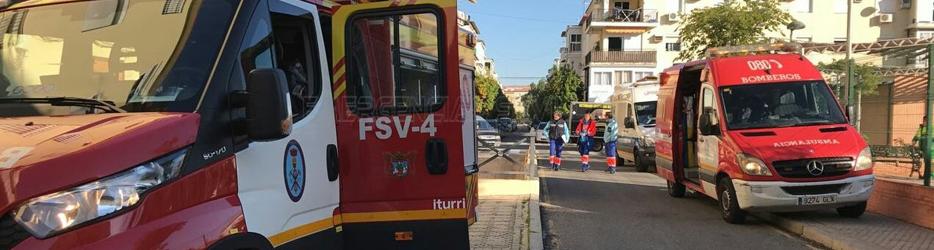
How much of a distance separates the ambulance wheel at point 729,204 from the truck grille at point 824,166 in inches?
30.1

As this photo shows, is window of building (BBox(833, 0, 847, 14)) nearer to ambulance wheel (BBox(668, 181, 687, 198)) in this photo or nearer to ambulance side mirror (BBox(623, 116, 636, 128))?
ambulance side mirror (BBox(623, 116, 636, 128))

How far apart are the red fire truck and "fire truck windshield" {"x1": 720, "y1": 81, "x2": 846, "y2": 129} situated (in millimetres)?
5450

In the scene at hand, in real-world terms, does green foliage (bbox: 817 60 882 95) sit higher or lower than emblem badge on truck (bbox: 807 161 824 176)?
higher

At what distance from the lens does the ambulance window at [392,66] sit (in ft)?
13.6

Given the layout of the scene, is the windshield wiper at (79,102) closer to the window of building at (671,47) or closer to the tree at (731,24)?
the tree at (731,24)

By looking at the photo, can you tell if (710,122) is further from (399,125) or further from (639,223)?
(399,125)

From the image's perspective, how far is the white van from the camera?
17266mm

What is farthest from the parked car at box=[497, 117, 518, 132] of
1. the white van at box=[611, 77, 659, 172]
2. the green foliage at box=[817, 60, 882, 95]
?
the green foliage at box=[817, 60, 882, 95]

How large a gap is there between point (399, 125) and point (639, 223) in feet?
19.0

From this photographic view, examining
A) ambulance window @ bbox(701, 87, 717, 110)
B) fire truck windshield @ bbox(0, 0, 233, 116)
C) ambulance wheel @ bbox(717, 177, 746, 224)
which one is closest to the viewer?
fire truck windshield @ bbox(0, 0, 233, 116)

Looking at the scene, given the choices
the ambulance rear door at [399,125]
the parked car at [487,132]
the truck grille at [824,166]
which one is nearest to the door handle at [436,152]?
the ambulance rear door at [399,125]

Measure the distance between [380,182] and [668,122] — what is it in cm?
836

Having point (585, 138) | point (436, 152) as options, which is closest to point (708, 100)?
point (436, 152)

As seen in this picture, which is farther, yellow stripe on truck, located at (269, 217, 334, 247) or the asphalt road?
the asphalt road
